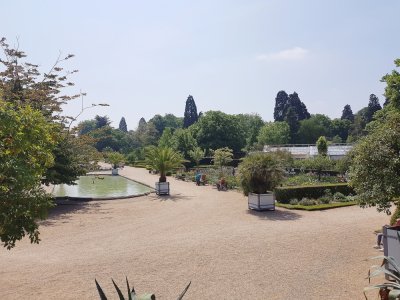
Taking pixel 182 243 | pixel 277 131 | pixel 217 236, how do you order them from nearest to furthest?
pixel 182 243
pixel 217 236
pixel 277 131

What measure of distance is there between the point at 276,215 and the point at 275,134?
181 ft

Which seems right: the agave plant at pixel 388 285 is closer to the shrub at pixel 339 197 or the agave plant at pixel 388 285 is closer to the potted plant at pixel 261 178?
the potted plant at pixel 261 178

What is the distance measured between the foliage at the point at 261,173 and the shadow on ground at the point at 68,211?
23.3 ft

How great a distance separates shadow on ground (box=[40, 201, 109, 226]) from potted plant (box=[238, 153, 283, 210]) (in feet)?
23.4

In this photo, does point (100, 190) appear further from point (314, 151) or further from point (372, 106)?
point (372, 106)

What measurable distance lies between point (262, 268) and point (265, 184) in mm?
8694

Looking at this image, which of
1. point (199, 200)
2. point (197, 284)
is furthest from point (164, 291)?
point (199, 200)

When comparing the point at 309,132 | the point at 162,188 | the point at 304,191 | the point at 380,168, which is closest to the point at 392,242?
the point at 380,168

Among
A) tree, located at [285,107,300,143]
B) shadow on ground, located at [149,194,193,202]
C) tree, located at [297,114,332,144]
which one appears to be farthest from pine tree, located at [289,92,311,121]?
shadow on ground, located at [149,194,193,202]

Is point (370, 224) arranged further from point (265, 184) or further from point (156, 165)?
point (156, 165)

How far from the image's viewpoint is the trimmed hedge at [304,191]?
64.2 feet

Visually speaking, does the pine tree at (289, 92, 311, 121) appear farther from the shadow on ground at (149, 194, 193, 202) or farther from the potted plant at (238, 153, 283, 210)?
the potted plant at (238, 153, 283, 210)

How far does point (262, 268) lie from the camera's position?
9070 mm

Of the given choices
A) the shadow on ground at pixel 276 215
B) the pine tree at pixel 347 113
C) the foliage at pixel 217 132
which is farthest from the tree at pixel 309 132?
the shadow on ground at pixel 276 215
